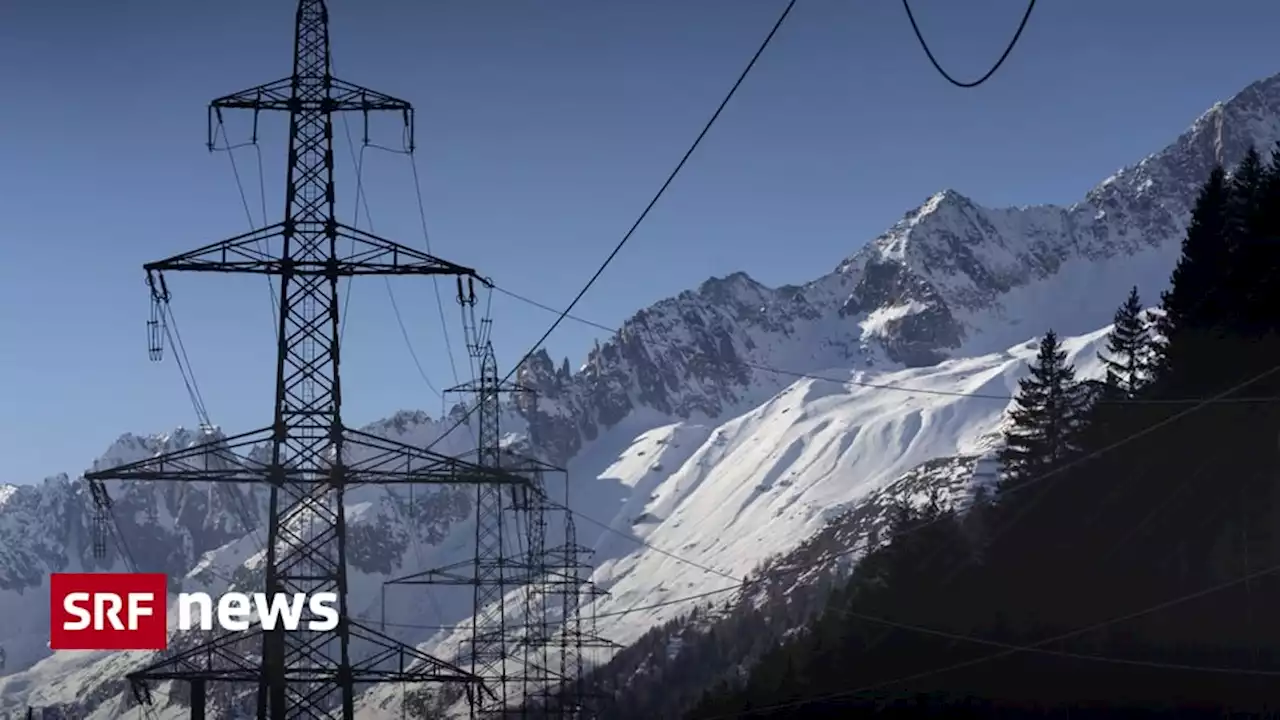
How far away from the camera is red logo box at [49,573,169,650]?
144 ft

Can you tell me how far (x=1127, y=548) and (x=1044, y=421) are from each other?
12.9 meters

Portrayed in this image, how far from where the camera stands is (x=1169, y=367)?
58.9 meters

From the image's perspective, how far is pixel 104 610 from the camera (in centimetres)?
4469

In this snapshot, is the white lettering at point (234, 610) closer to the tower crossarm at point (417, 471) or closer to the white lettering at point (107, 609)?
the tower crossarm at point (417, 471)

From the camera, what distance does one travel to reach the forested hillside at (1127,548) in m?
51.2

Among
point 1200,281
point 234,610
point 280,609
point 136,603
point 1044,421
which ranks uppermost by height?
point 1200,281

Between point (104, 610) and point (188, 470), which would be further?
point (104, 610)

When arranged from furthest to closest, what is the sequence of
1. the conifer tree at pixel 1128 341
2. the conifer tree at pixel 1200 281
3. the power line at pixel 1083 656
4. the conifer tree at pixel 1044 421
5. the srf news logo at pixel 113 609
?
the conifer tree at pixel 1128 341, the conifer tree at pixel 1044 421, the conifer tree at pixel 1200 281, the power line at pixel 1083 656, the srf news logo at pixel 113 609

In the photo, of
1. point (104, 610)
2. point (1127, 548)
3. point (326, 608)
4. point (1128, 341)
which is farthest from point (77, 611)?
point (1128, 341)

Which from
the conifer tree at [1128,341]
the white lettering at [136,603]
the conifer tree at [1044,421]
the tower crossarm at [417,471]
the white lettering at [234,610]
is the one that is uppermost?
the conifer tree at [1128,341]

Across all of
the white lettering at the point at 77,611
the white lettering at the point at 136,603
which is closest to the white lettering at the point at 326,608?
the white lettering at the point at 77,611

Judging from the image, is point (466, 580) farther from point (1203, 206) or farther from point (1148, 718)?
point (1203, 206)

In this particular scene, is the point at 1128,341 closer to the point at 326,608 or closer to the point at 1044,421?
the point at 1044,421

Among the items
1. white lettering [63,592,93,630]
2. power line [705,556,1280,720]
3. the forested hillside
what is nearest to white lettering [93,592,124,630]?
white lettering [63,592,93,630]
